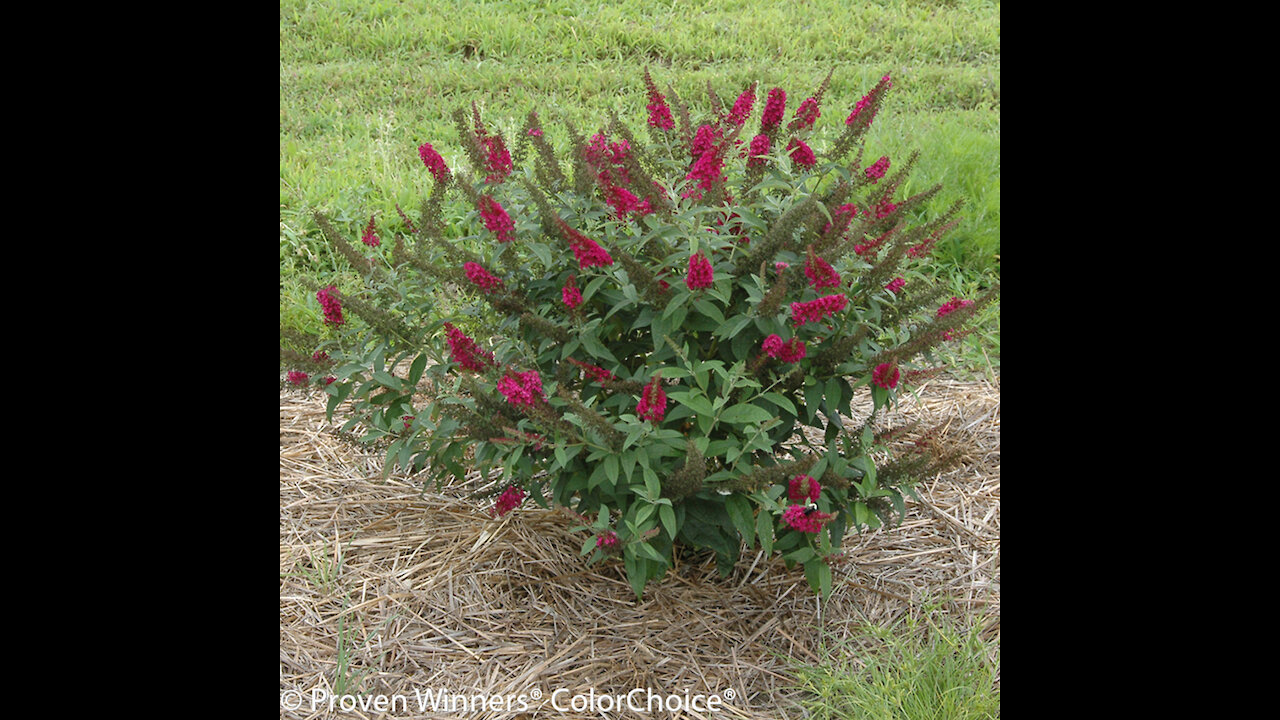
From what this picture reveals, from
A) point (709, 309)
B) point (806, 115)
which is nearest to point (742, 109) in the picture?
point (806, 115)

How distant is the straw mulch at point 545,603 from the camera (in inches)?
97.8

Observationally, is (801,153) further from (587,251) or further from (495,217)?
(495,217)

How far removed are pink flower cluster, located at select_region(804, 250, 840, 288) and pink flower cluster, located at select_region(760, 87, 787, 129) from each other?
0.50m

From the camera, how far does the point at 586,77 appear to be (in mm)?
6387

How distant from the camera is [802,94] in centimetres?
601

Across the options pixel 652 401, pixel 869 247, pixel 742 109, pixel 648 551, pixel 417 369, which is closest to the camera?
pixel 652 401

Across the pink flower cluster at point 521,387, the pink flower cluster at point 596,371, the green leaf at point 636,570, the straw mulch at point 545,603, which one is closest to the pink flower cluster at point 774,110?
the pink flower cluster at point 596,371

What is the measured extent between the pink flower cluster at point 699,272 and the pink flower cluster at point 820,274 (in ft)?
0.69

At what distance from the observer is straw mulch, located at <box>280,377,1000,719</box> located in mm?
2484

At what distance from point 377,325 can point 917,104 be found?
4774mm

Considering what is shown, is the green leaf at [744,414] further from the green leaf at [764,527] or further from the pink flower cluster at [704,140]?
the pink flower cluster at [704,140]

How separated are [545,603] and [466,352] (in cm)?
78

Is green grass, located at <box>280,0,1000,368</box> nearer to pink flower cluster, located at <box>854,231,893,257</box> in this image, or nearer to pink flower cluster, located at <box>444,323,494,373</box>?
pink flower cluster, located at <box>854,231,893,257</box>

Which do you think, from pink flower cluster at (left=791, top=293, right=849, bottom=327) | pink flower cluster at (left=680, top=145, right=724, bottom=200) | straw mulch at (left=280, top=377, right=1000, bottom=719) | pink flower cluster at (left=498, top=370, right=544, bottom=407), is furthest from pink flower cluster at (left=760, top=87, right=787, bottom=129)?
straw mulch at (left=280, top=377, right=1000, bottom=719)
